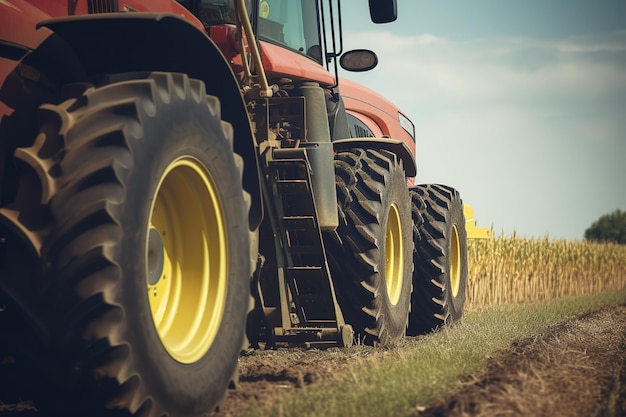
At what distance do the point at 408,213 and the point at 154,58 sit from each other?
12.3ft

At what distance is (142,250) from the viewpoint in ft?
10.8

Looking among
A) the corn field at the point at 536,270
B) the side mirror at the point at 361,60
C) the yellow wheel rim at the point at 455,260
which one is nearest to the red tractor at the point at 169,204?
the side mirror at the point at 361,60

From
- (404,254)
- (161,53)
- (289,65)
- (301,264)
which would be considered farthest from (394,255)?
(161,53)

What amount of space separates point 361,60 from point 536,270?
40.9ft

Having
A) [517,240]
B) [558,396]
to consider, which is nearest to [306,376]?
[558,396]

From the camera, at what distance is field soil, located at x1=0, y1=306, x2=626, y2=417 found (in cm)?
398

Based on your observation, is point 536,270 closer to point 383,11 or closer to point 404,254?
point 404,254

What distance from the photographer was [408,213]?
292 inches

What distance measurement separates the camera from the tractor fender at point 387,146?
6.95 m

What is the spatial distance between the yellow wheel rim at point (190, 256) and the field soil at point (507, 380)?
0.44 meters

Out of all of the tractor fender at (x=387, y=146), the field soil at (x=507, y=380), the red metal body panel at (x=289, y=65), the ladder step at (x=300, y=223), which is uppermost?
the red metal body panel at (x=289, y=65)

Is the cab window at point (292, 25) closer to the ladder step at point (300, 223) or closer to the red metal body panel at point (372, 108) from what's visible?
the ladder step at point (300, 223)

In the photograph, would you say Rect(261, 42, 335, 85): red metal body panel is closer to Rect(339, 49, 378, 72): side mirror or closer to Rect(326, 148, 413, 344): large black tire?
Rect(326, 148, 413, 344): large black tire

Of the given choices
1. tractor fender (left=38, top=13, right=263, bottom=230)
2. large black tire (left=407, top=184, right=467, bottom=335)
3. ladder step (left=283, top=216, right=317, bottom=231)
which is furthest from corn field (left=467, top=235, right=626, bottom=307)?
tractor fender (left=38, top=13, right=263, bottom=230)
